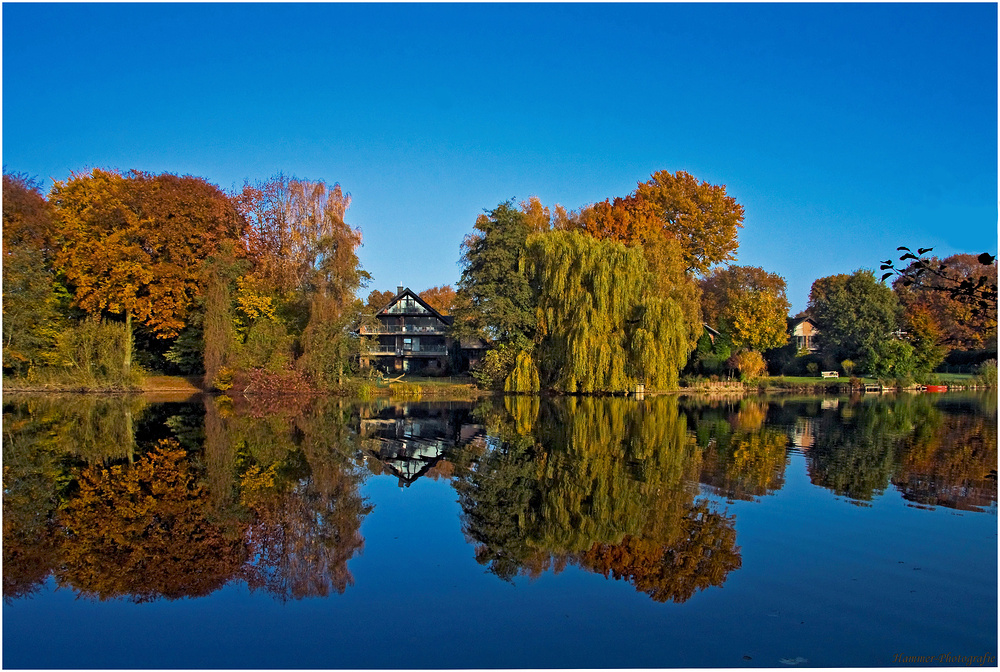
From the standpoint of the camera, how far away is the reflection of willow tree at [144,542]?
25.6 feet

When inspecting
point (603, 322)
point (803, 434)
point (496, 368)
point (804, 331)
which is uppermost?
point (804, 331)

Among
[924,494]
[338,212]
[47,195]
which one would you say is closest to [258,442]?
[924,494]

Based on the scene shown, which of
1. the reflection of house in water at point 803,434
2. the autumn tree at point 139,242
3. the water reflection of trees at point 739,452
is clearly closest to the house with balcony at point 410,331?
the autumn tree at point 139,242

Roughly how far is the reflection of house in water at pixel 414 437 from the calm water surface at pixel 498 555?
20 cm

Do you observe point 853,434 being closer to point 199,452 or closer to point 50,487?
point 199,452

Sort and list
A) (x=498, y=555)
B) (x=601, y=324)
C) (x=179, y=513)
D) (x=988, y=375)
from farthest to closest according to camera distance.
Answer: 1. (x=988, y=375)
2. (x=601, y=324)
3. (x=179, y=513)
4. (x=498, y=555)

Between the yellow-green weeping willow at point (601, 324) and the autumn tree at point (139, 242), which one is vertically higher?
the autumn tree at point (139, 242)

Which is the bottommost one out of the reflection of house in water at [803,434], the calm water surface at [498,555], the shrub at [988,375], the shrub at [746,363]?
the calm water surface at [498,555]

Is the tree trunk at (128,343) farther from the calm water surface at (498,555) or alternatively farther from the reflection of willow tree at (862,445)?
the reflection of willow tree at (862,445)

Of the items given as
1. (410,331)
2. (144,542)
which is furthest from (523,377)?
(144,542)

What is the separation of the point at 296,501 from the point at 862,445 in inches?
549

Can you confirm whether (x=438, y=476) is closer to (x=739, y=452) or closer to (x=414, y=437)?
→ (x=414, y=437)

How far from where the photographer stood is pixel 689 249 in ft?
164

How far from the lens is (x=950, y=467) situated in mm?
14852
